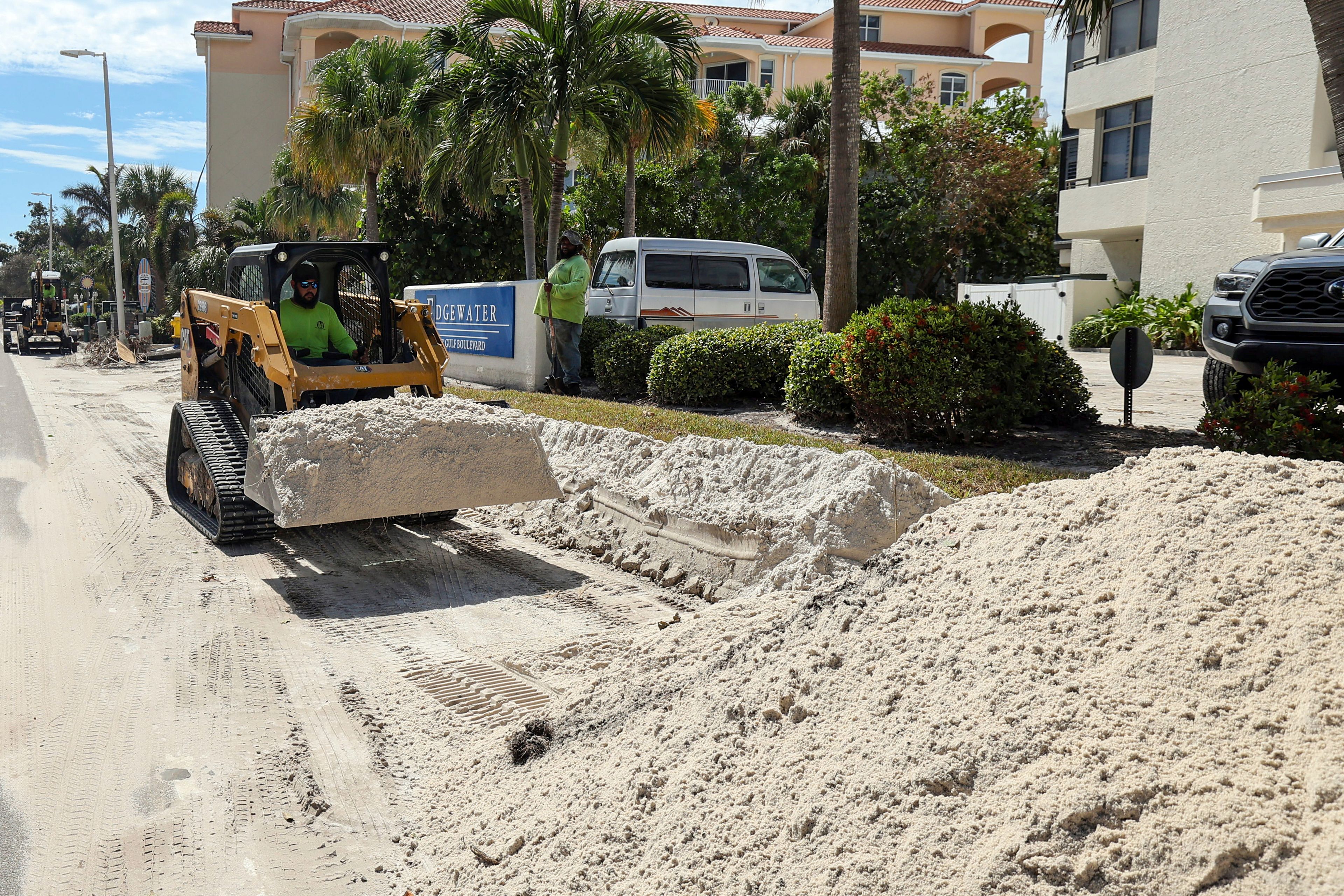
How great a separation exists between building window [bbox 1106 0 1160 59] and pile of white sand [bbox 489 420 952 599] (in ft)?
72.0

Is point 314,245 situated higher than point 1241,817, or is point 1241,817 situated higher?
point 314,245

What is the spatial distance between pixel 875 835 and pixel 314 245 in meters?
6.84

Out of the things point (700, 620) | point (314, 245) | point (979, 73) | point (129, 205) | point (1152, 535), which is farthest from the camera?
point (129, 205)

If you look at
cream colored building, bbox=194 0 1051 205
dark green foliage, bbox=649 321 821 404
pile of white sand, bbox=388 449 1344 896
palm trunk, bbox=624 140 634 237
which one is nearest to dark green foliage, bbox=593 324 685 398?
dark green foliage, bbox=649 321 821 404

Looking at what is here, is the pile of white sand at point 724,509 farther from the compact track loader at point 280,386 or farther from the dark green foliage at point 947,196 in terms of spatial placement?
the dark green foliage at point 947,196

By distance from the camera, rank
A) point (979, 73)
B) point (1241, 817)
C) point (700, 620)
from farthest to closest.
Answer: point (979, 73) < point (700, 620) < point (1241, 817)

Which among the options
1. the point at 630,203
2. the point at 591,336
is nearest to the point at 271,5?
the point at 630,203

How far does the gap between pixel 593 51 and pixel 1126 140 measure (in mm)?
15435

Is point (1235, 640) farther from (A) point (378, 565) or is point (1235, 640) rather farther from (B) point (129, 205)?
(B) point (129, 205)

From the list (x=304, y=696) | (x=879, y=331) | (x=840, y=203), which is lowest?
(x=304, y=696)

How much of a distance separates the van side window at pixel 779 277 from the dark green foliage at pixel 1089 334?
29.3 ft

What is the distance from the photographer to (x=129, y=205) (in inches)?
2194

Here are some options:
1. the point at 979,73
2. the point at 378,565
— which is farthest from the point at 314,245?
the point at 979,73

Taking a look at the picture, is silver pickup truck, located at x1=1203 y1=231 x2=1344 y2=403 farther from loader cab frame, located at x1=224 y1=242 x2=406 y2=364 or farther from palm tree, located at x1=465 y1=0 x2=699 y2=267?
palm tree, located at x1=465 y1=0 x2=699 y2=267
